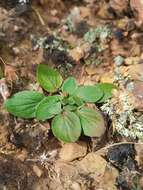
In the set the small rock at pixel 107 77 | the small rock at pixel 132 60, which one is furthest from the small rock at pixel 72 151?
the small rock at pixel 132 60

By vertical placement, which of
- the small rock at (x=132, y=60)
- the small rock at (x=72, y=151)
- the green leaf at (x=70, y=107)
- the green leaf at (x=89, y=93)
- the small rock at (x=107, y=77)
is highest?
the small rock at (x=132, y=60)

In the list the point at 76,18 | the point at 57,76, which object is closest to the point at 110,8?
the point at 76,18

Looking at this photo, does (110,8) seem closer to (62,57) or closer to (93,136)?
(62,57)

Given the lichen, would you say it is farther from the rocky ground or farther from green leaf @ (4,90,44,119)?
green leaf @ (4,90,44,119)

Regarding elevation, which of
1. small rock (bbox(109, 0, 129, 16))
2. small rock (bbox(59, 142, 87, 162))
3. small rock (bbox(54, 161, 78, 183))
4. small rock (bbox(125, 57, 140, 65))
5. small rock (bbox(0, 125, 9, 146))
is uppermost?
small rock (bbox(109, 0, 129, 16))

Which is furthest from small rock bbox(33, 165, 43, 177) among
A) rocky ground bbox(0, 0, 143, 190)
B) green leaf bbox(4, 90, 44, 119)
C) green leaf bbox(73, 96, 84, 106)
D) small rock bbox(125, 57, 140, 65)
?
small rock bbox(125, 57, 140, 65)

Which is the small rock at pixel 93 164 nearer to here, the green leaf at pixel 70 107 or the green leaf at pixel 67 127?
the green leaf at pixel 67 127

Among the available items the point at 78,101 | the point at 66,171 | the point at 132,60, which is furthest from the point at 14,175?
the point at 132,60
